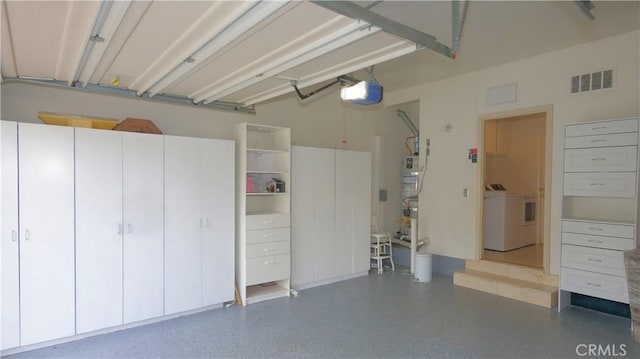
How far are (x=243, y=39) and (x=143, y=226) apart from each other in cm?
217

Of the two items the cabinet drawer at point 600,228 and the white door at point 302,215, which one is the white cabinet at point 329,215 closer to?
the white door at point 302,215

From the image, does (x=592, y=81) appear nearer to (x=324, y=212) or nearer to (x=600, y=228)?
(x=600, y=228)

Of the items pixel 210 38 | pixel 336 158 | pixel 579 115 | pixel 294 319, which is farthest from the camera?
pixel 336 158

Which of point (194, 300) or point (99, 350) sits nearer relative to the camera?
point (99, 350)

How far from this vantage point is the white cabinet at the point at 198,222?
382 centimetres

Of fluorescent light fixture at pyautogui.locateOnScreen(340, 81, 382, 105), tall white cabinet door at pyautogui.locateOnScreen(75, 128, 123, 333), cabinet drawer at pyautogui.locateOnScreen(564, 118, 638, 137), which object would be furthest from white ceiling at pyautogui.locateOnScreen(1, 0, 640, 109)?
cabinet drawer at pyautogui.locateOnScreen(564, 118, 638, 137)

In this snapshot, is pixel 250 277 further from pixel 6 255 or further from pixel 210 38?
pixel 210 38

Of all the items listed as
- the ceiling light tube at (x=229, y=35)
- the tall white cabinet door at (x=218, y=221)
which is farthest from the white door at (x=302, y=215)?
the ceiling light tube at (x=229, y=35)

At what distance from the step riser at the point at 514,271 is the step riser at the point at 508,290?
10.6 inches

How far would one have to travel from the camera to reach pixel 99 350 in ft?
10.2

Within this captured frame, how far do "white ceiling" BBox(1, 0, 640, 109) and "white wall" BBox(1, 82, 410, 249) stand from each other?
21 centimetres

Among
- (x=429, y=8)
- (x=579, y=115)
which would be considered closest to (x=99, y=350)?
(x=429, y=8)

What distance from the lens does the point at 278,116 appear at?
5.37 metres

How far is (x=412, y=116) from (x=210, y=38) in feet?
17.5
